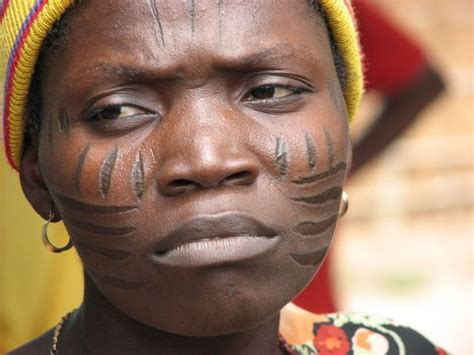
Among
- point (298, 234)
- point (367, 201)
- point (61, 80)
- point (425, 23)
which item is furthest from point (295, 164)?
point (425, 23)

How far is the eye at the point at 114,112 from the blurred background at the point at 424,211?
2.71m

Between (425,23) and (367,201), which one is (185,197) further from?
(425,23)

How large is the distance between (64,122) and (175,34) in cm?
32

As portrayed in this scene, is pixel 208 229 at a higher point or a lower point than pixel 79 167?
lower

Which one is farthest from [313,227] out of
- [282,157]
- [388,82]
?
[388,82]

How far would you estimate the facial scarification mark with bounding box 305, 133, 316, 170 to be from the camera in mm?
2207

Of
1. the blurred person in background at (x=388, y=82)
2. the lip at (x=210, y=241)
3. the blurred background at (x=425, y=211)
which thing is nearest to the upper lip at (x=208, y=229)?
the lip at (x=210, y=241)

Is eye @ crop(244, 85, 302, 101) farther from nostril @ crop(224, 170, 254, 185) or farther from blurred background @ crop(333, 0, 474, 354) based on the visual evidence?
blurred background @ crop(333, 0, 474, 354)

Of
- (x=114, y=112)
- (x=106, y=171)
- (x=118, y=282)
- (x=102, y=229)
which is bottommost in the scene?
(x=118, y=282)

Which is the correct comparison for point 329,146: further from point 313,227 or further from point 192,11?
point 192,11

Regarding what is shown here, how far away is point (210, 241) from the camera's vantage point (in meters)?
2.02

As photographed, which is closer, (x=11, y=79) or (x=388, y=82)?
(x=11, y=79)

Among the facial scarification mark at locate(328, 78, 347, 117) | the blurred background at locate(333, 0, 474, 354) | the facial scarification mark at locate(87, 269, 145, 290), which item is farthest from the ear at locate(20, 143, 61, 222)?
the blurred background at locate(333, 0, 474, 354)

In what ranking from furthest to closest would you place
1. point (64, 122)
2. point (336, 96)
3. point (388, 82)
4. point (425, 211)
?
point (425, 211) < point (388, 82) < point (336, 96) < point (64, 122)
